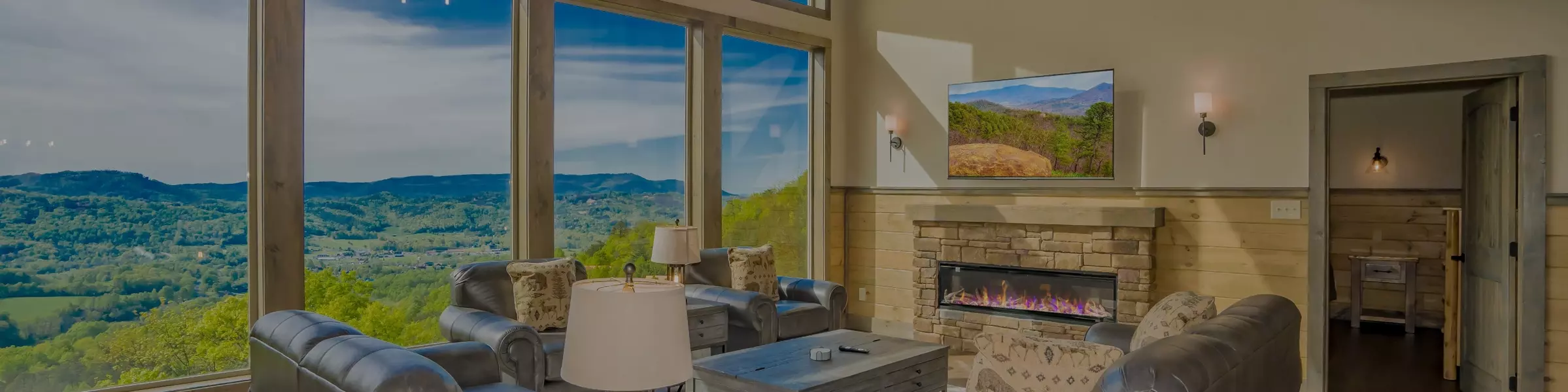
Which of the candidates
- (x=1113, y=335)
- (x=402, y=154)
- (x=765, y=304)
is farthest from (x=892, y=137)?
(x=402, y=154)

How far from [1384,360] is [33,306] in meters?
7.82

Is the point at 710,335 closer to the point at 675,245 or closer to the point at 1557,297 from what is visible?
the point at 675,245

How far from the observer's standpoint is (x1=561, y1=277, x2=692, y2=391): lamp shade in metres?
1.80

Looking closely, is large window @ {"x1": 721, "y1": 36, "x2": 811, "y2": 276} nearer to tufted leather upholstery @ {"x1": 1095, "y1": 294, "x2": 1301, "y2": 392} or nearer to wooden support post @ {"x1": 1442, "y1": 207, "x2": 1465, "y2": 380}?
tufted leather upholstery @ {"x1": 1095, "y1": 294, "x2": 1301, "y2": 392}

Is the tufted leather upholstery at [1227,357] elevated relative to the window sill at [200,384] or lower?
elevated

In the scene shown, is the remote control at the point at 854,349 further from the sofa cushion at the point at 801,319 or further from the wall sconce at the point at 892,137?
the wall sconce at the point at 892,137

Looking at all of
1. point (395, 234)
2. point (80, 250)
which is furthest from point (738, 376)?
point (80, 250)

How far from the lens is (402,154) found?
4.70 metres

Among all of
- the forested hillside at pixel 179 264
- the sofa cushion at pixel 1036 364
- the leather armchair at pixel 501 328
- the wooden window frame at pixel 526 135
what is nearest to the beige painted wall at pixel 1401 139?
the wooden window frame at pixel 526 135

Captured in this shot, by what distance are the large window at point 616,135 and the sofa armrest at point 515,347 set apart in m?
1.42

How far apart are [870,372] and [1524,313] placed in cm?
345

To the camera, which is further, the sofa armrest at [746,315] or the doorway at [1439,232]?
the sofa armrest at [746,315]

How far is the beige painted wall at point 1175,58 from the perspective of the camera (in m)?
4.74

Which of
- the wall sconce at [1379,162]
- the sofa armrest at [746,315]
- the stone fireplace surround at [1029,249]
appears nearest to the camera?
the sofa armrest at [746,315]
